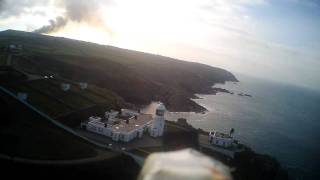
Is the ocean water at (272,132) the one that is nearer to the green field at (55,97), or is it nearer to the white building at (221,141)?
the white building at (221,141)

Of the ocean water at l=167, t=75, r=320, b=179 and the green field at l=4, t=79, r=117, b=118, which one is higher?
the green field at l=4, t=79, r=117, b=118

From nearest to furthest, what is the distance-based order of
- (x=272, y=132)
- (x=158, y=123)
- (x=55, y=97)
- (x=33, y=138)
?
(x=33, y=138) < (x=158, y=123) < (x=55, y=97) < (x=272, y=132)

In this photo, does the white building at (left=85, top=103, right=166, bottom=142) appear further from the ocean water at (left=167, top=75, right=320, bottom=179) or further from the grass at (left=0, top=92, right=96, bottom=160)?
the ocean water at (left=167, top=75, right=320, bottom=179)

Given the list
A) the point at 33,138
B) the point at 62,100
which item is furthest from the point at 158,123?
the point at 33,138

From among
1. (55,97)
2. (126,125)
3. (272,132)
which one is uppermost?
(55,97)

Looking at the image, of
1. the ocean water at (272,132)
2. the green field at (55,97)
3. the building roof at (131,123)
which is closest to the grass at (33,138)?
the green field at (55,97)

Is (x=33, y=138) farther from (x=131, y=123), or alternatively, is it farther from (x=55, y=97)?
(x=131, y=123)

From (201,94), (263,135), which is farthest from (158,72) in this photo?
(263,135)

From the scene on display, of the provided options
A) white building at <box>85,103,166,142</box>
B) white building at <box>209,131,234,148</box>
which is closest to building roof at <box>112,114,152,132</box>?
white building at <box>85,103,166,142</box>
